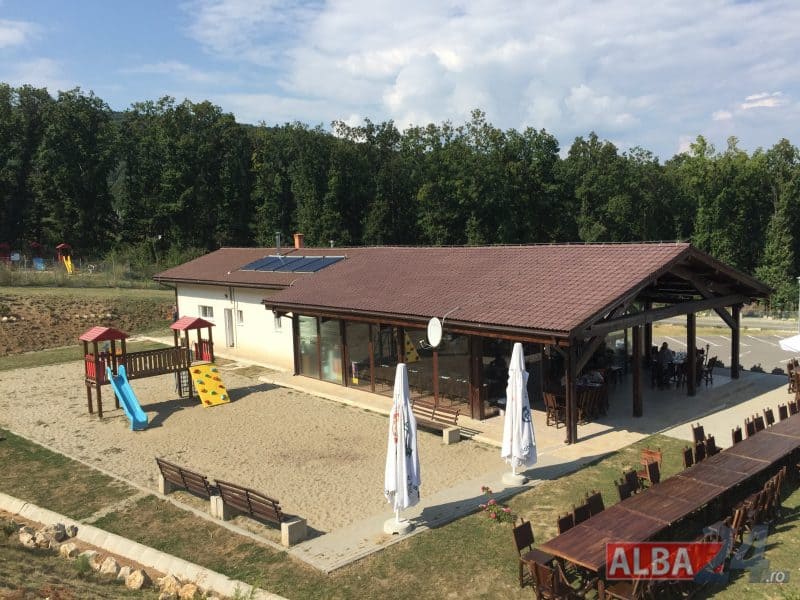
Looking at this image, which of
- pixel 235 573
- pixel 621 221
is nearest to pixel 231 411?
pixel 235 573

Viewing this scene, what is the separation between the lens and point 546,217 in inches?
2192

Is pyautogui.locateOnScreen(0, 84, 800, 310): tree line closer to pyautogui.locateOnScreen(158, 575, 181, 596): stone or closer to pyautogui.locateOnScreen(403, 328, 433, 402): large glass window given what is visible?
pyautogui.locateOnScreen(403, 328, 433, 402): large glass window

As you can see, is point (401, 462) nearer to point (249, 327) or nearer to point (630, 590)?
point (630, 590)

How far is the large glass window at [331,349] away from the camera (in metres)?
19.7

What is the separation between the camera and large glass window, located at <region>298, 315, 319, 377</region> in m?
20.5

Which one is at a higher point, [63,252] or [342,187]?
[342,187]

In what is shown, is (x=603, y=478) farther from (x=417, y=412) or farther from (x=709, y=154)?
(x=709, y=154)

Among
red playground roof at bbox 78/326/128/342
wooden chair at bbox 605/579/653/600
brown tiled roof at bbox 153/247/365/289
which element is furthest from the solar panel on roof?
wooden chair at bbox 605/579/653/600

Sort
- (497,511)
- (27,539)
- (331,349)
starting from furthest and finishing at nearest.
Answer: (331,349) → (497,511) → (27,539)

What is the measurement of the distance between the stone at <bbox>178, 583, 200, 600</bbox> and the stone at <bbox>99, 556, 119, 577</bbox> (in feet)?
4.09

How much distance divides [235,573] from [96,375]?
10.9 metres

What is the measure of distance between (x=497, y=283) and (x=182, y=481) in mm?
9023

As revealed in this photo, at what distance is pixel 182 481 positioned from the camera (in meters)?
11.5

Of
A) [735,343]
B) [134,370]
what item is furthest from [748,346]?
[134,370]
